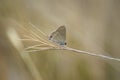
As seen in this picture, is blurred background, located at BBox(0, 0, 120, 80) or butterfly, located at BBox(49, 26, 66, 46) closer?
butterfly, located at BBox(49, 26, 66, 46)

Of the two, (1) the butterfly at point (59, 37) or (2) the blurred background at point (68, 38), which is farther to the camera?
(2) the blurred background at point (68, 38)

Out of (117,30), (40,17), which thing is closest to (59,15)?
(40,17)

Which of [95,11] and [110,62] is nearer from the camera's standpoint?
[110,62]

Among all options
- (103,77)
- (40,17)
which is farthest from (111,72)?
(40,17)

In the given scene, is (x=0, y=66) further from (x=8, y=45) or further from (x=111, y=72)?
(x=111, y=72)

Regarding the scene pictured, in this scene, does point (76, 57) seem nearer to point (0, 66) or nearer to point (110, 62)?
point (110, 62)

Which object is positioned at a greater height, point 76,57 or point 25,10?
point 25,10

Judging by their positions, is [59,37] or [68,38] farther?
[68,38]
